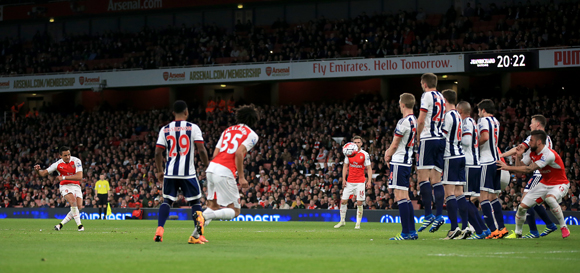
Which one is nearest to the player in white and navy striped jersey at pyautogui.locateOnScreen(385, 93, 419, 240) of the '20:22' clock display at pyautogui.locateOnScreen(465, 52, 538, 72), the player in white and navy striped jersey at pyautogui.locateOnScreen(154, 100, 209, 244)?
the player in white and navy striped jersey at pyautogui.locateOnScreen(154, 100, 209, 244)

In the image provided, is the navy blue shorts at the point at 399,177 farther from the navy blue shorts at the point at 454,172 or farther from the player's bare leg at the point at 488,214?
the player's bare leg at the point at 488,214

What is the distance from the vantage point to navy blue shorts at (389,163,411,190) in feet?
35.6

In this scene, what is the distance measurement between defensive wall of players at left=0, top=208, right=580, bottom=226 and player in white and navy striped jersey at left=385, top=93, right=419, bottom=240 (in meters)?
13.0

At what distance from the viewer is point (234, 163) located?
1052cm

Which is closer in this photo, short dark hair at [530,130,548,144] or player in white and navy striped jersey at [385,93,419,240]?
player in white and navy striped jersey at [385,93,419,240]

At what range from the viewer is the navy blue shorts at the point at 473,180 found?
457 inches

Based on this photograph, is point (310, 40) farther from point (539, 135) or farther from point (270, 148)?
point (539, 135)

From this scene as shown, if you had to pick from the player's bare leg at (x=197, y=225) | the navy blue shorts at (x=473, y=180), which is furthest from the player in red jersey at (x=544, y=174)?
the player's bare leg at (x=197, y=225)

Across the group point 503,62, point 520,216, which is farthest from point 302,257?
point 503,62

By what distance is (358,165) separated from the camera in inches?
760

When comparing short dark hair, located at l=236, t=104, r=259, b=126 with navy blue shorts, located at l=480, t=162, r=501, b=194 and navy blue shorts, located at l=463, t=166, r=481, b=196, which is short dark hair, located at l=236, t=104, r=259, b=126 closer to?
navy blue shorts, located at l=463, t=166, r=481, b=196

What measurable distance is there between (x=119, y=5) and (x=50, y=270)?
4183 centimetres

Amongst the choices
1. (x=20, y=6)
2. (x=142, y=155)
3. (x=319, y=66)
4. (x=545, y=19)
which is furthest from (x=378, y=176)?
(x=20, y=6)

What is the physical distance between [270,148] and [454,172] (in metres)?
24.1
